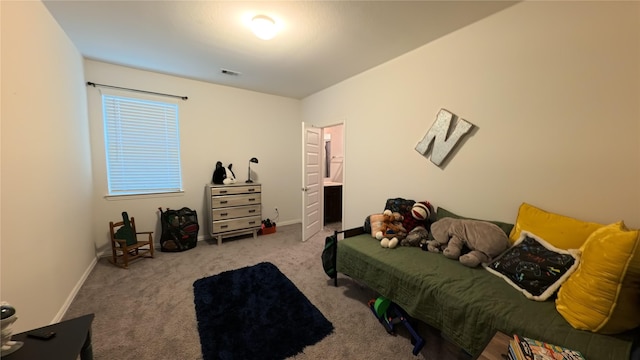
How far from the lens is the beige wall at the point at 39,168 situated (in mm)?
1451

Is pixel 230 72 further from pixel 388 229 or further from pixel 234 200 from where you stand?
pixel 388 229

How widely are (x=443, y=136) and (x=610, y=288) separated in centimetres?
163

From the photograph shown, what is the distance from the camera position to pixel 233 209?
3838mm

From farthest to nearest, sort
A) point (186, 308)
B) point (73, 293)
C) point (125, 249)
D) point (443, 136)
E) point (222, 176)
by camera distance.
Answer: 1. point (222, 176)
2. point (125, 249)
3. point (443, 136)
4. point (73, 293)
5. point (186, 308)

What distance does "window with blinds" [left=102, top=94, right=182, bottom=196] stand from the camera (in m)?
3.22

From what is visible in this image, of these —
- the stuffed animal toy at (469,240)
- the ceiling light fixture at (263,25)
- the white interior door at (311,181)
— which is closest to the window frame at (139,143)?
the white interior door at (311,181)

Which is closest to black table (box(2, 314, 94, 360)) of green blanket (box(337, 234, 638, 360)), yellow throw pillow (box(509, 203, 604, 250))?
green blanket (box(337, 234, 638, 360))

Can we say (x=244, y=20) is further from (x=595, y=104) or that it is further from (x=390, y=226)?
(x=595, y=104)

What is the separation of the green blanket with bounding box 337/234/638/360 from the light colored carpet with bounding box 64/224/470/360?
0.31 metres

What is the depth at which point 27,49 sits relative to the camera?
169 cm

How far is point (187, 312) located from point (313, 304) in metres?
1.11

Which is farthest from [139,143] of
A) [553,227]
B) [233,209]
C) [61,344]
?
[553,227]

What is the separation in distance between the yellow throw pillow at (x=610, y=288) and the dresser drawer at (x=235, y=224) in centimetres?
368

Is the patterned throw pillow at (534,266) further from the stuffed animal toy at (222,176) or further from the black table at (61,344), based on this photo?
the stuffed animal toy at (222,176)
